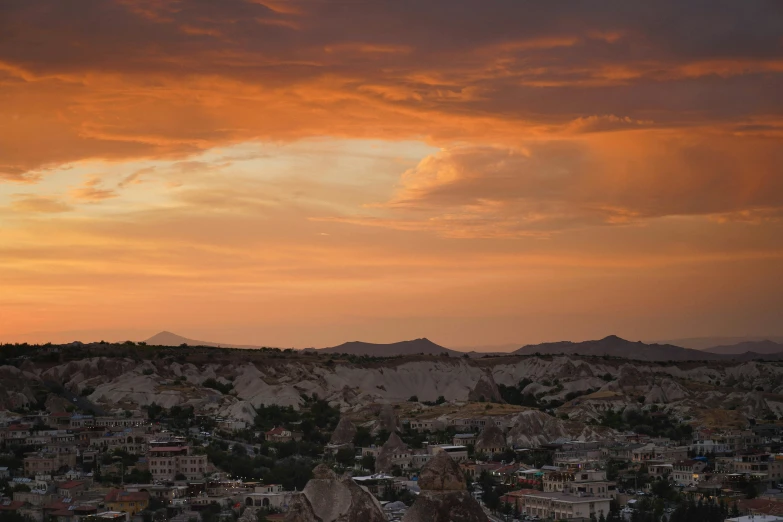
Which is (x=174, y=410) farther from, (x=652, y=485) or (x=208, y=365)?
(x=652, y=485)

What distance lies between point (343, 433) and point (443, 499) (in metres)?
60.8

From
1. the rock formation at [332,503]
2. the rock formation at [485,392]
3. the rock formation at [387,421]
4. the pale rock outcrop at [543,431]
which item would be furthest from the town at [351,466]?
the rock formation at [485,392]


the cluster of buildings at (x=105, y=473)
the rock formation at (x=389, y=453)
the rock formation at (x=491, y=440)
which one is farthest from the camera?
the rock formation at (x=491, y=440)

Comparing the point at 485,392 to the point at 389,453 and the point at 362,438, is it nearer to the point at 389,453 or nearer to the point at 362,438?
the point at 362,438

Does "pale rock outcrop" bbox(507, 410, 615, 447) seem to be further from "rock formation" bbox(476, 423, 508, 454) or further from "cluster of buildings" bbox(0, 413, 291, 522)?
"cluster of buildings" bbox(0, 413, 291, 522)

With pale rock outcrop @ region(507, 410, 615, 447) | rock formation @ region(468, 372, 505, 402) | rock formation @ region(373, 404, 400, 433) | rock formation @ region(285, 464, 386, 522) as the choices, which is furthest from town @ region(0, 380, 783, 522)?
rock formation @ region(468, 372, 505, 402)

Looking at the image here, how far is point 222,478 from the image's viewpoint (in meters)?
80.7

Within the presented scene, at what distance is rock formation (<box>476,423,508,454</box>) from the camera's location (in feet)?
341

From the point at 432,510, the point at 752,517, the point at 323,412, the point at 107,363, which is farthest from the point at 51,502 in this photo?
the point at 107,363

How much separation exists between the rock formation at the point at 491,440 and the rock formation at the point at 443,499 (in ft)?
186

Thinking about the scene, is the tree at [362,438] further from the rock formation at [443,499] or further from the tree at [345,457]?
the rock formation at [443,499]

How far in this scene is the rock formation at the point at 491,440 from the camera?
104m

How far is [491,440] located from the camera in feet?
344

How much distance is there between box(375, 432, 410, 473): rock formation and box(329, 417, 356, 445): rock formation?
29.3 ft
